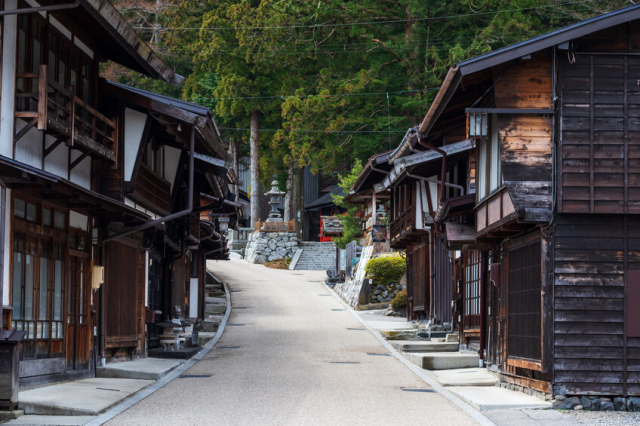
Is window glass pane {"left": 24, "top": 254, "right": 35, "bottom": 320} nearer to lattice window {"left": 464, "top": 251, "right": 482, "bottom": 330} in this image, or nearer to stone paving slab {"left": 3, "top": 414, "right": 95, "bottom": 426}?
stone paving slab {"left": 3, "top": 414, "right": 95, "bottom": 426}

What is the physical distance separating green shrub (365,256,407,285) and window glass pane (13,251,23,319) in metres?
27.1

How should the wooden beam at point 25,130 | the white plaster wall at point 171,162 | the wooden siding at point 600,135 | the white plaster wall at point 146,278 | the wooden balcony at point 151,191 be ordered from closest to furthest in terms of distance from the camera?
1. the wooden beam at point 25,130
2. the wooden siding at point 600,135
3. the wooden balcony at point 151,191
4. the white plaster wall at point 146,278
5. the white plaster wall at point 171,162

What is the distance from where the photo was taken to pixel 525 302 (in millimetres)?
16078

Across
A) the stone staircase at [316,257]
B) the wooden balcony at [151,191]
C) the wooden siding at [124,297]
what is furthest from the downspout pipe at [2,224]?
the stone staircase at [316,257]

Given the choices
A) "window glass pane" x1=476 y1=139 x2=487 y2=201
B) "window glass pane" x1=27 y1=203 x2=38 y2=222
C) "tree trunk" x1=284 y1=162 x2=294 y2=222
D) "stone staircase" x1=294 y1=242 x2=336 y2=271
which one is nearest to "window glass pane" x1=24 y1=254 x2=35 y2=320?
"window glass pane" x1=27 y1=203 x2=38 y2=222

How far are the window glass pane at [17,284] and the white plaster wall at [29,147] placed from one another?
5.22ft

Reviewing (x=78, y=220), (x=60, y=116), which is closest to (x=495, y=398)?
(x=78, y=220)

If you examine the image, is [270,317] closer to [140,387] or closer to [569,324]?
[140,387]

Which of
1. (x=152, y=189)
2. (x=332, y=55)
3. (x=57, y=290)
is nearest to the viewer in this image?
(x=57, y=290)

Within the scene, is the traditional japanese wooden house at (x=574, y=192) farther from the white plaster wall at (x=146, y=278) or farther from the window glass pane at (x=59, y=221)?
the white plaster wall at (x=146, y=278)

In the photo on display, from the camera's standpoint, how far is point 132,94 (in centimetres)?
1806

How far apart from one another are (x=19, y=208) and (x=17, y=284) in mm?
1255

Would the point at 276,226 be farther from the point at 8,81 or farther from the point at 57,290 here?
the point at 8,81

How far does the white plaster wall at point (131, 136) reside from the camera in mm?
18534
